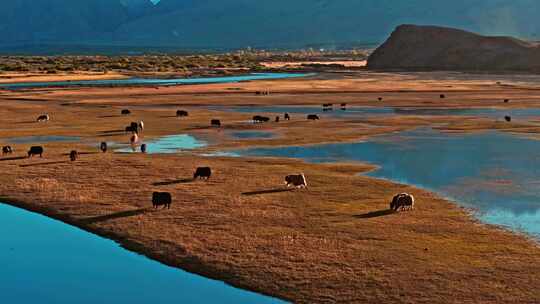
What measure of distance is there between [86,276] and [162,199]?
5.97 meters

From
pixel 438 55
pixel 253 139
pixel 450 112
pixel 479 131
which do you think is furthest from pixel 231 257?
pixel 438 55

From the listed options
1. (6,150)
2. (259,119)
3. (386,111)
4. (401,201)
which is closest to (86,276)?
(401,201)

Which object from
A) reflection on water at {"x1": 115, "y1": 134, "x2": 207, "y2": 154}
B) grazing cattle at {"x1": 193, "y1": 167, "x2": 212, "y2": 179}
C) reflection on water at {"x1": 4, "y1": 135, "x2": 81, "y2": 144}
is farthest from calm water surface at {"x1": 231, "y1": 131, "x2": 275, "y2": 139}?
grazing cattle at {"x1": 193, "y1": 167, "x2": 212, "y2": 179}

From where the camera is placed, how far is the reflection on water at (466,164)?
23.5 m

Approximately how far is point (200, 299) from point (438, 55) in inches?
5644

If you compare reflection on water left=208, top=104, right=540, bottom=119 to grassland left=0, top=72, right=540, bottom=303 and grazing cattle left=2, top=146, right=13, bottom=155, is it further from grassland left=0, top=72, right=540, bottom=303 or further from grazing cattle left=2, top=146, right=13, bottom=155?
grazing cattle left=2, top=146, right=13, bottom=155

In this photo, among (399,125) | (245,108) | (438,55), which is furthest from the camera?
(438,55)

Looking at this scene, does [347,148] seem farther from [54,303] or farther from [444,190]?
[54,303]

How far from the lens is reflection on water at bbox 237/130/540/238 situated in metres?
23.5

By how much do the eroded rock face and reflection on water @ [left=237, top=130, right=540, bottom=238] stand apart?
3899 inches

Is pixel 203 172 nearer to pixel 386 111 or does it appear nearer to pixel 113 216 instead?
pixel 113 216

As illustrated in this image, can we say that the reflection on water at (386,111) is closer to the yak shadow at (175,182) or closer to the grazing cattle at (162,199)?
the yak shadow at (175,182)

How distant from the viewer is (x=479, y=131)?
147ft

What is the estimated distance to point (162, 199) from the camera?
904 inches
